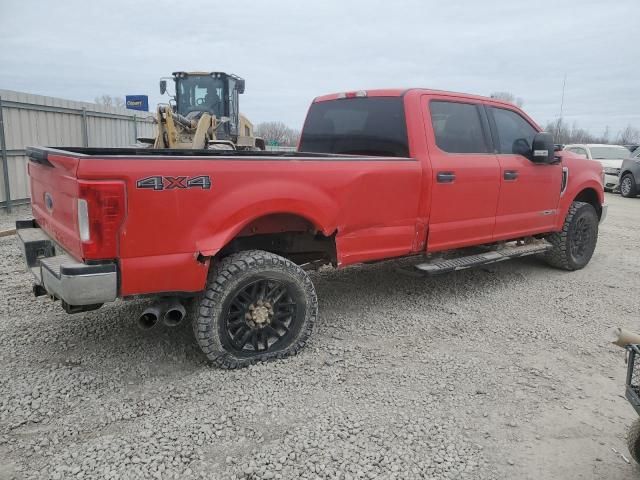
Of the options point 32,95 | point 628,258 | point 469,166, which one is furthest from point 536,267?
point 32,95

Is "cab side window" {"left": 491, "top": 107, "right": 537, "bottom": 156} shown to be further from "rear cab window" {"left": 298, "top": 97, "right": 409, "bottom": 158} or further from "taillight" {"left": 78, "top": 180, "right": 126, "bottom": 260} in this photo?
"taillight" {"left": 78, "top": 180, "right": 126, "bottom": 260}

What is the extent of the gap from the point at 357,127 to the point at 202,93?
10.5 metres

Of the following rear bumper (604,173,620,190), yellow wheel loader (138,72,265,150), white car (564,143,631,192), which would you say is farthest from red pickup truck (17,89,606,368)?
rear bumper (604,173,620,190)

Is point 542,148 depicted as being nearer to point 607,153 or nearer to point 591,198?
point 591,198

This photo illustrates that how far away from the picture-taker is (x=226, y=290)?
3344 mm

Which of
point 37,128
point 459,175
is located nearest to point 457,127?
point 459,175

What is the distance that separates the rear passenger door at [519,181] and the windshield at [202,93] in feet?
33.8

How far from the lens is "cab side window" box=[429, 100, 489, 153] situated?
15.3ft

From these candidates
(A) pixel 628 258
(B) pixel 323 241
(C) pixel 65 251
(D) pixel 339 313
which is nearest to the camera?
(C) pixel 65 251

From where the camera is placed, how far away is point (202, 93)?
567 inches

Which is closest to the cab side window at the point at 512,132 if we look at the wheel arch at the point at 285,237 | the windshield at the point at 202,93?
the wheel arch at the point at 285,237

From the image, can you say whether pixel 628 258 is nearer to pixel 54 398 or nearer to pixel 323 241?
pixel 323 241

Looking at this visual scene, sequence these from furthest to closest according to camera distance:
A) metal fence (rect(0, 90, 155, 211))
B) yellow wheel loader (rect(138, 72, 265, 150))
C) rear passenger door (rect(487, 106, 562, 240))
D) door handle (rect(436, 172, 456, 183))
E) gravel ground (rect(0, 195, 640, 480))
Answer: yellow wheel loader (rect(138, 72, 265, 150))
metal fence (rect(0, 90, 155, 211))
rear passenger door (rect(487, 106, 562, 240))
door handle (rect(436, 172, 456, 183))
gravel ground (rect(0, 195, 640, 480))

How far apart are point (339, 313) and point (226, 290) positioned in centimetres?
158
